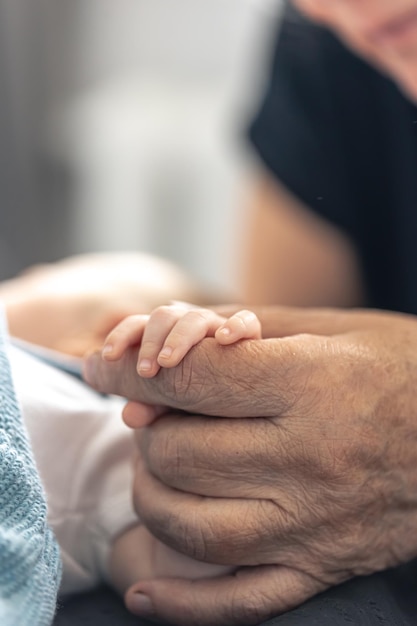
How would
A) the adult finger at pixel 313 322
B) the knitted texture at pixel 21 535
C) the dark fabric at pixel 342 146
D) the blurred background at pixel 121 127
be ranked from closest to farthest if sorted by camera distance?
the knitted texture at pixel 21 535 < the adult finger at pixel 313 322 < the dark fabric at pixel 342 146 < the blurred background at pixel 121 127

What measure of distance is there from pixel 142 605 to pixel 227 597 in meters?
0.04

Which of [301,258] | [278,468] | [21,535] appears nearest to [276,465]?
[278,468]

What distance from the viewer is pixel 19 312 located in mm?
620

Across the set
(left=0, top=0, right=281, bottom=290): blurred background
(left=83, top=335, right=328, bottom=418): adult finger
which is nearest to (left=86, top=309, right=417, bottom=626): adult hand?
(left=83, top=335, right=328, bottom=418): adult finger

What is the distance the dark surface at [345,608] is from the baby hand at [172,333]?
12 cm

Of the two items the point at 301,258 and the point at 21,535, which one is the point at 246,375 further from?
the point at 301,258

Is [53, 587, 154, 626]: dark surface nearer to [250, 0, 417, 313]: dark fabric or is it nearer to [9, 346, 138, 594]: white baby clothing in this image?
[9, 346, 138, 594]: white baby clothing

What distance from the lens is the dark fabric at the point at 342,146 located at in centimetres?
83

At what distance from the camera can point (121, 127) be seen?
146cm

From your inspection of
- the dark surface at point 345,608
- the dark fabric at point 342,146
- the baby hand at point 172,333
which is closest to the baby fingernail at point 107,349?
the baby hand at point 172,333

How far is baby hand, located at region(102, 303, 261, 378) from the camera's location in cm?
36

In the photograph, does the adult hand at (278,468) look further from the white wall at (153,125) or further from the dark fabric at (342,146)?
the white wall at (153,125)

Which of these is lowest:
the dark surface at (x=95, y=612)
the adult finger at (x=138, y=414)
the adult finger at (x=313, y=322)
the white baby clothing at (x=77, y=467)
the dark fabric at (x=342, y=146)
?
the dark surface at (x=95, y=612)

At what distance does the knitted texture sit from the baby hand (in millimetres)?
54
